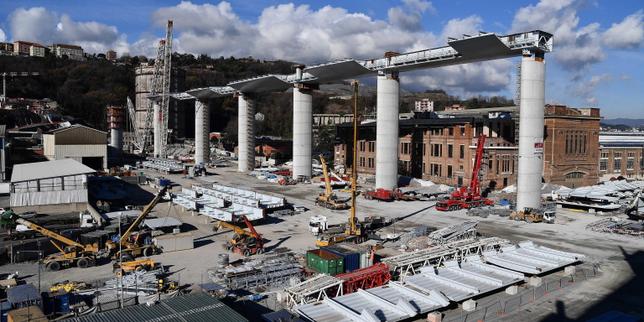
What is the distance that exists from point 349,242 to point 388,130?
25270 mm

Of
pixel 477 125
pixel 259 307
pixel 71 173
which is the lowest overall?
pixel 259 307

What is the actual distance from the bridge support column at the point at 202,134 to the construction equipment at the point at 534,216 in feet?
213

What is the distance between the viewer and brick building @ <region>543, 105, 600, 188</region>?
2399 inches

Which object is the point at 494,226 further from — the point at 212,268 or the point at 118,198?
the point at 118,198

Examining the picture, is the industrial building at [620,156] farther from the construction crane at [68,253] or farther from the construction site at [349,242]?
the construction crane at [68,253]

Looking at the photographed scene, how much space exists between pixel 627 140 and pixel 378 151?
44.6 meters

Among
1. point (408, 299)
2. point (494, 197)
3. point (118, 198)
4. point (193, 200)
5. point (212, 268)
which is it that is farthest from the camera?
point (494, 197)

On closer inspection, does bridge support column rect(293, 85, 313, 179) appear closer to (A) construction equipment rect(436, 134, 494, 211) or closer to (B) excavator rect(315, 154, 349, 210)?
(B) excavator rect(315, 154, 349, 210)

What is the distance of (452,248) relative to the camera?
28.7m

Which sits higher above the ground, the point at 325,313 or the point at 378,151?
the point at 378,151

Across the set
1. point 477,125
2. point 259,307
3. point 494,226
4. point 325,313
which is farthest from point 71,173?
point 477,125

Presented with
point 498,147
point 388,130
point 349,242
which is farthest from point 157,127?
point 349,242

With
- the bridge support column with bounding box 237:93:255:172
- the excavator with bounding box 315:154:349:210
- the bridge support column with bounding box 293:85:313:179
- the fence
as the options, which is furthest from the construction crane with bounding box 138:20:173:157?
the fence

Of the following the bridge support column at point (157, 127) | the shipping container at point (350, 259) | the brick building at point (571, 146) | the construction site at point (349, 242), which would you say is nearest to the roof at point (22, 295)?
the construction site at point (349, 242)
